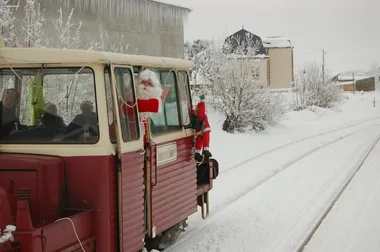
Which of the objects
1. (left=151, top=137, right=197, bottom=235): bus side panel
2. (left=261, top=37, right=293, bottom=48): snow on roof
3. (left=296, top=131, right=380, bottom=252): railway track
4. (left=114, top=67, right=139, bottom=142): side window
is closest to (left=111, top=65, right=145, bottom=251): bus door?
(left=114, top=67, right=139, bottom=142): side window

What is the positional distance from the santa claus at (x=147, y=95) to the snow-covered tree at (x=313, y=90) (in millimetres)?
36781

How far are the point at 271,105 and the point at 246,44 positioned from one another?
15.5 feet

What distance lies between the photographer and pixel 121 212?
19.1ft

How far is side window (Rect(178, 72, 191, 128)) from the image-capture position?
791 centimetres

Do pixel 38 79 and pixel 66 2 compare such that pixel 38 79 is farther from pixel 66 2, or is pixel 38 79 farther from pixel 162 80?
pixel 66 2

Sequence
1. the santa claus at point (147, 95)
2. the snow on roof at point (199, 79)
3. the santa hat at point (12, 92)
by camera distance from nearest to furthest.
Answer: the santa hat at point (12, 92) < the santa claus at point (147, 95) < the snow on roof at point (199, 79)

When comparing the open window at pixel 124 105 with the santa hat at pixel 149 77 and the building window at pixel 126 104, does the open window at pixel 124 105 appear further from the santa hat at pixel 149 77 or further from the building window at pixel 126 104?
the santa hat at pixel 149 77

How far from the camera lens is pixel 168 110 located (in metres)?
7.43

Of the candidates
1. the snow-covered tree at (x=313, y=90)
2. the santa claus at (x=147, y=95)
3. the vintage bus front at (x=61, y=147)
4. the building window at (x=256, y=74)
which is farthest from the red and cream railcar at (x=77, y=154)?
the snow-covered tree at (x=313, y=90)

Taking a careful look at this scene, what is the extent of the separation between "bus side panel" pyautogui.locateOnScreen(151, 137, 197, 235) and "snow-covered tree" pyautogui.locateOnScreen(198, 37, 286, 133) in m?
17.1

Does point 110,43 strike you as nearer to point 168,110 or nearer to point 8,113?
point 168,110

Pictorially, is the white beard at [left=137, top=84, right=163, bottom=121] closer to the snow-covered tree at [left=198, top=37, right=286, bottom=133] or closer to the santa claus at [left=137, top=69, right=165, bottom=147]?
the santa claus at [left=137, top=69, right=165, bottom=147]

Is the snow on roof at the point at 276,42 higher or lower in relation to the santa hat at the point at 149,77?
higher

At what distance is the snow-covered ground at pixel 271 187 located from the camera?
8.38 metres
